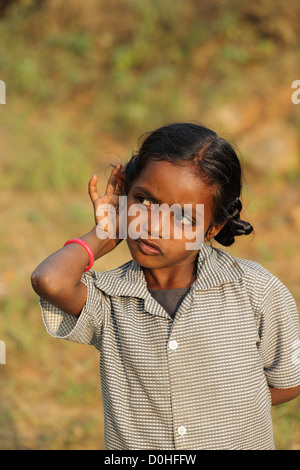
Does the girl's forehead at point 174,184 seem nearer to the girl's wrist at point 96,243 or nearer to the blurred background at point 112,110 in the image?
the girl's wrist at point 96,243

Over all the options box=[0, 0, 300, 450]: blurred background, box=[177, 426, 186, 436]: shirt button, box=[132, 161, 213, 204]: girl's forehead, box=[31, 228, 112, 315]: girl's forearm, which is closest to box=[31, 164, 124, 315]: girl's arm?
box=[31, 228, 112, 315]: girl's forearm

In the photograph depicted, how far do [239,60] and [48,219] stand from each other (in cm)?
343

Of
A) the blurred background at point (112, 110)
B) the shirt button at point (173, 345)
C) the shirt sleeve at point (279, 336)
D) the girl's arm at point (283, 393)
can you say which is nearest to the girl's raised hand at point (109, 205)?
the shirt button at point (173, 345)

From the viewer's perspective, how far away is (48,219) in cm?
482

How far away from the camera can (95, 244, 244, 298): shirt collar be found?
1460 millimetres

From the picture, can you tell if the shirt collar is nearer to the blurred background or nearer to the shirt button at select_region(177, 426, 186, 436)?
the shirt button at select_region(177, 426, 186, 436)

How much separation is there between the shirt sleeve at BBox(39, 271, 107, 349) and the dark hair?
12.8 inches

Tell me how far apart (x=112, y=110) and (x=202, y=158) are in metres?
5.40

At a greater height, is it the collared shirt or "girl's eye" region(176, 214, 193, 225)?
"girl's eye" region(176, 214, 193, 225)

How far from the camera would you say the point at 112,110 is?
662cm

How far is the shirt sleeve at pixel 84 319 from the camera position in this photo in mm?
1458

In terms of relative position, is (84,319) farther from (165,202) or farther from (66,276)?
(165,202)

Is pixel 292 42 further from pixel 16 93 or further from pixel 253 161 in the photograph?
pixel 16 93
